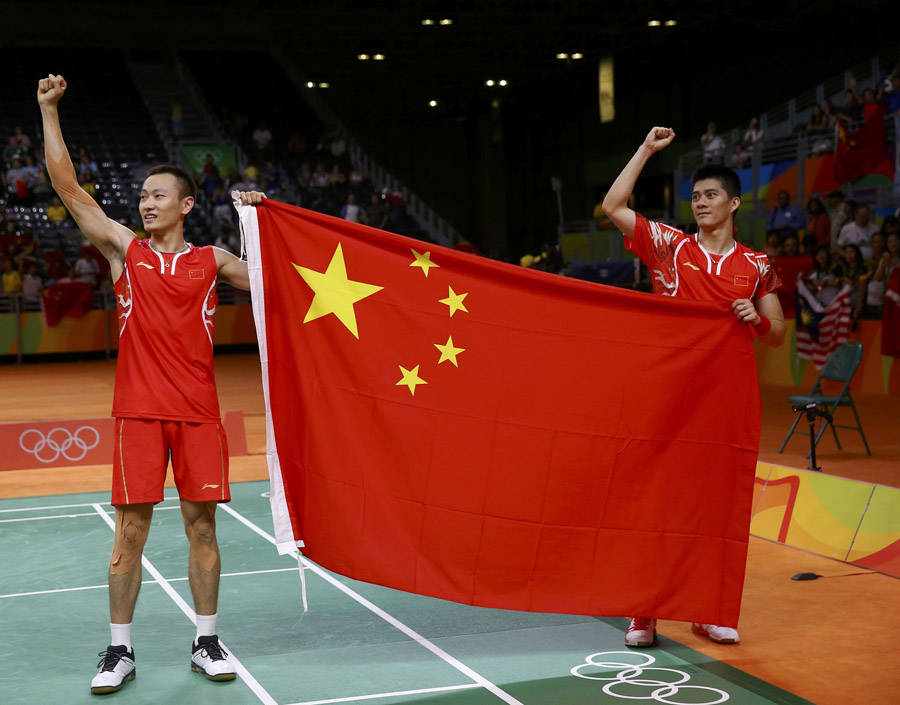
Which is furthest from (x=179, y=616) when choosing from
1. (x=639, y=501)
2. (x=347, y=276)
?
(x=639, y=501)

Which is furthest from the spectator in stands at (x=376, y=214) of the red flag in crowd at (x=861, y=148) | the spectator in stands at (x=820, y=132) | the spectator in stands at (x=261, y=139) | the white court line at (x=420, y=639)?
the white court line at (x=420, y=639)

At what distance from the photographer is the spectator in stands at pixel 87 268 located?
2117 centimetres

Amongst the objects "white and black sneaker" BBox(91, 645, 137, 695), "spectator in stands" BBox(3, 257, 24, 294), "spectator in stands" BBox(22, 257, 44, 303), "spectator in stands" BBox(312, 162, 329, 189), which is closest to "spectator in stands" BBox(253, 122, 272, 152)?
"spectator in stands" BBox(312, 162, 329, 189)

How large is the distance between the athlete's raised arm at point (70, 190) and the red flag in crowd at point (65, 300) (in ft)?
56.7

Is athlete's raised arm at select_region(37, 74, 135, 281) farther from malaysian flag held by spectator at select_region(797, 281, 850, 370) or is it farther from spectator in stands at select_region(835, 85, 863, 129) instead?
spectator in stands at select_region(835, 85, 863, 129)

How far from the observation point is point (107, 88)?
3197 centimetres

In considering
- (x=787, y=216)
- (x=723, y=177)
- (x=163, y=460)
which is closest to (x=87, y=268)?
(x=787, y=216)

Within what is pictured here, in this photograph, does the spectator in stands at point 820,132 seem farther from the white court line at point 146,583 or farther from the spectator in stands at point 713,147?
the white court line at point 146,583

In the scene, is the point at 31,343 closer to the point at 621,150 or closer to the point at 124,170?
the point at 124,170

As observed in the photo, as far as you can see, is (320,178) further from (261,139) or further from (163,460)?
(163,460)

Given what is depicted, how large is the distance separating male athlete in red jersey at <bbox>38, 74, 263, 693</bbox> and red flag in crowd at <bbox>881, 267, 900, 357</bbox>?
10779 millimetres

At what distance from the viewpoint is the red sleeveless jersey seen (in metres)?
4.42

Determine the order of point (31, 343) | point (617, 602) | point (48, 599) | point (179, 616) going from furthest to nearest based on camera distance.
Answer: point (31, 343) → point (48, 599) → point (179, 616) → point (617, 602)

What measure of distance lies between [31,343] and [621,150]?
64.1ft
